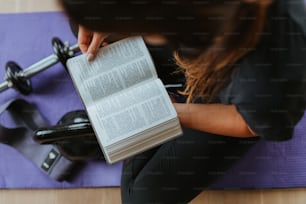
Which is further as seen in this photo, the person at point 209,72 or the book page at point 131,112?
the book page at point 131,112

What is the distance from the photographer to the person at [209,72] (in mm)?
446

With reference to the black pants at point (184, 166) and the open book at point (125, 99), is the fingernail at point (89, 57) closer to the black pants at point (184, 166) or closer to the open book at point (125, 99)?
the open book at point (125, 99)

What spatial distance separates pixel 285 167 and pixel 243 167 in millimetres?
78

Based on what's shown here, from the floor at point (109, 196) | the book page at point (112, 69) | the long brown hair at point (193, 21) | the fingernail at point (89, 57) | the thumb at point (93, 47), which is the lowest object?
the floor at point (109, 196)

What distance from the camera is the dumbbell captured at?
842 mm

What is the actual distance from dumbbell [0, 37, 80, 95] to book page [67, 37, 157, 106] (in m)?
0.20

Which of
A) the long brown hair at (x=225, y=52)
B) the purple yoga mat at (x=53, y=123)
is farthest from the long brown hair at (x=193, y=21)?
the purple yoga mat at (x=53, y=123)

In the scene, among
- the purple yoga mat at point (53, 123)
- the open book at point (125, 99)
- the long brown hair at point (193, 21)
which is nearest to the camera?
the long brown hair at point (193, 21)

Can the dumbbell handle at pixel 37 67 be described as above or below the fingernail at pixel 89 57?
below

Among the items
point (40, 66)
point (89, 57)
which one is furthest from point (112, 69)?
point (40, 66)

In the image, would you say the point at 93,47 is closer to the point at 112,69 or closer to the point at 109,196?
the point at 112,69

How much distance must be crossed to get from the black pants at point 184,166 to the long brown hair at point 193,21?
169 millimetres

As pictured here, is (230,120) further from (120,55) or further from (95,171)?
(95,171)

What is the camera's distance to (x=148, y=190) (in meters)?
0.71
